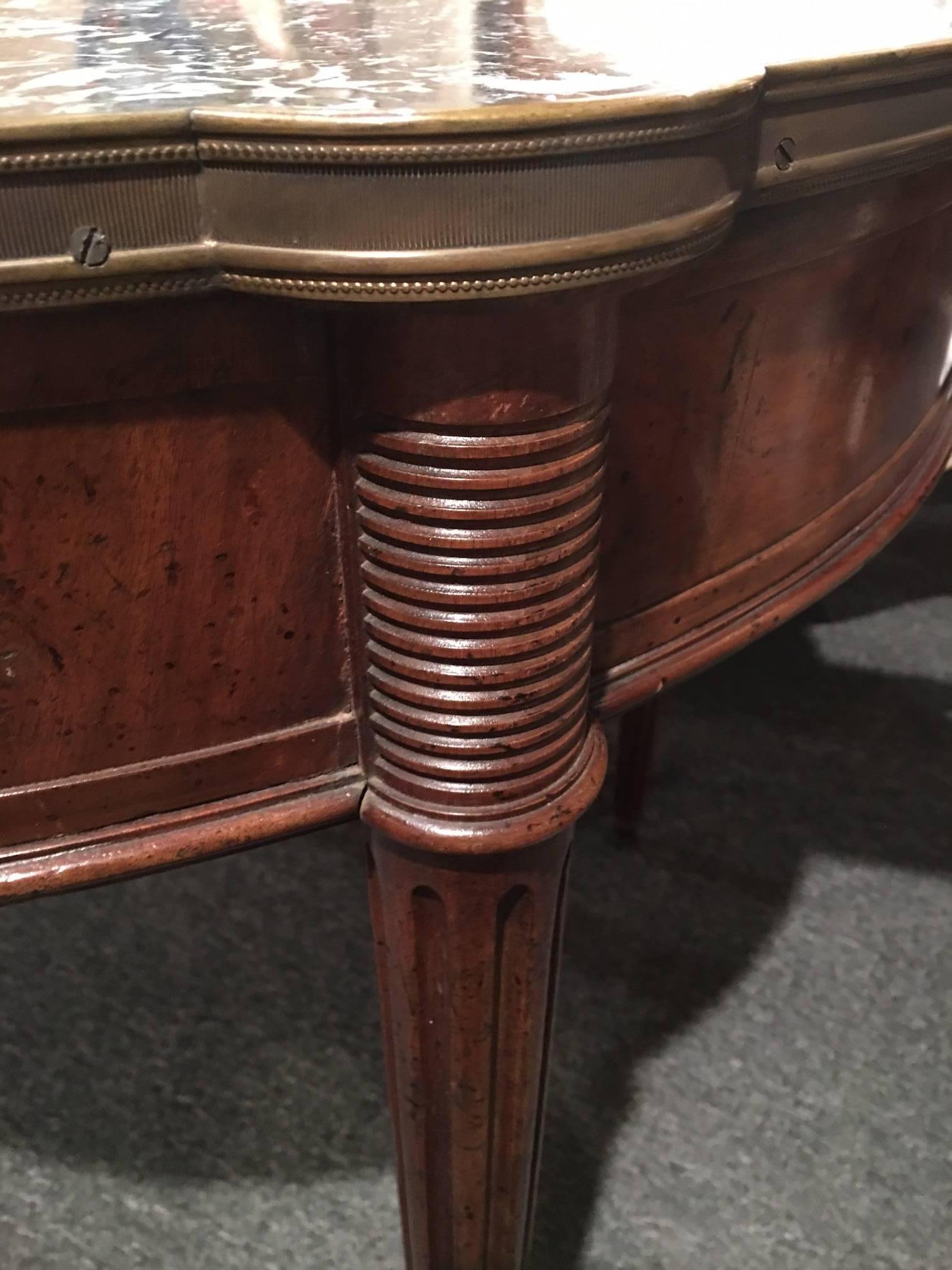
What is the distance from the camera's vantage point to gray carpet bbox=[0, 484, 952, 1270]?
828mm

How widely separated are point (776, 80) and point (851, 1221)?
78cm

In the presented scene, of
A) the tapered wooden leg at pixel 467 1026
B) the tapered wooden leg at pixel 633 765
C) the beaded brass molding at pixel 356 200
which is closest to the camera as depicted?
the beaded brass molding at pixel 356 200

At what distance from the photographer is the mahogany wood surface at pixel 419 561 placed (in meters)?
0.32

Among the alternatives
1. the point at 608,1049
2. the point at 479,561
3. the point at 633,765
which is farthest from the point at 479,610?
the point at 633,765

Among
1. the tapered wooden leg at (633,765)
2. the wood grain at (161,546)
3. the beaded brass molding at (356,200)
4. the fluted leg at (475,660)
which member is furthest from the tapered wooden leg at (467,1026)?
the tapered wooden leg at (633,765)

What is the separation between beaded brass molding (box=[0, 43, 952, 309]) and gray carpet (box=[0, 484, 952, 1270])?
740 mm

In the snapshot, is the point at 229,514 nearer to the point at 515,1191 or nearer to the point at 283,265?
the point at 283,265

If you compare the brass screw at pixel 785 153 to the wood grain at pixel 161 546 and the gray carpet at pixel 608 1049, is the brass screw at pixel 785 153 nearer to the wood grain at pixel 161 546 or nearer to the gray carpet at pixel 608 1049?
the wood grain at pixel 161 546

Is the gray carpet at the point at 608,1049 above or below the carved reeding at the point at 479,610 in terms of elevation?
below

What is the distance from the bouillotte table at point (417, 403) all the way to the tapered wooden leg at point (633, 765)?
A: 596 mm

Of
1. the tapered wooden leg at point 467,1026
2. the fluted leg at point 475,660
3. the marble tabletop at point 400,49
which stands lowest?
the tapered wooden leg at point 467,1026

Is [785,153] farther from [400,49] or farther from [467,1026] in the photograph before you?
[467,1026]

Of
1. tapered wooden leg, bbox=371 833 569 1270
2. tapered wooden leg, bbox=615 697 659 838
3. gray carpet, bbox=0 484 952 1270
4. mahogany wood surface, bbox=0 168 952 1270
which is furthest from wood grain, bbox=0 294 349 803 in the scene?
tapered wooden leg, bbox=615 697 659 838

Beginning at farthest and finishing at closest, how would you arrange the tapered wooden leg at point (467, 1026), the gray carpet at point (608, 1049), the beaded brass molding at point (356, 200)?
the gray carpet at point (608, 1049)
the tapered wooden leg at point (467, 1026)
the beaded brass molding at point (356, 200)
